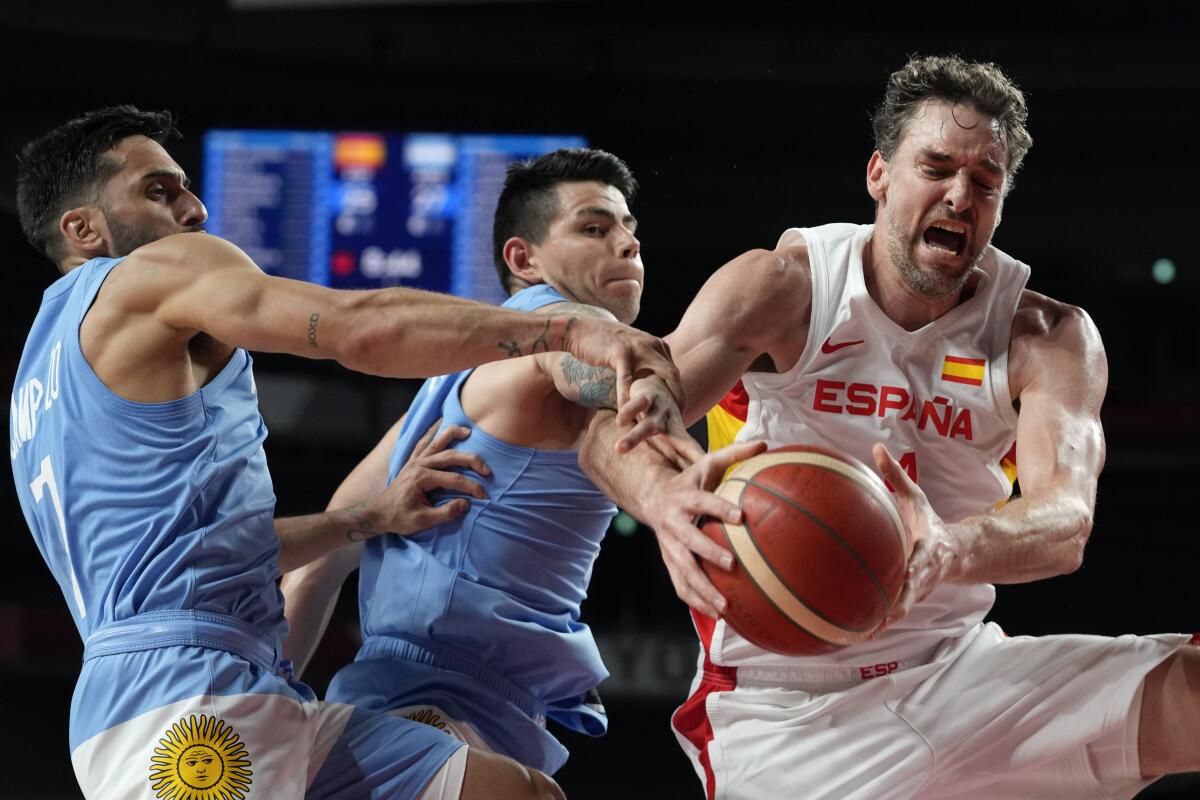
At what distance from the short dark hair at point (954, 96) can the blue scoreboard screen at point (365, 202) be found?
3696mm

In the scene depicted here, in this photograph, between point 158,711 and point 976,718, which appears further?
point 976,718

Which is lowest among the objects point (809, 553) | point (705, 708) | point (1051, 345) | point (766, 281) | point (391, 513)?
point (705, 708)

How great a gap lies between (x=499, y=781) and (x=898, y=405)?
119 cm

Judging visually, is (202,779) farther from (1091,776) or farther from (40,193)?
(1091,776)

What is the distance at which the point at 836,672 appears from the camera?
10.1ft

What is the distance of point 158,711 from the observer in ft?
8.40

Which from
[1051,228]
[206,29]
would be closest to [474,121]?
[206,29]

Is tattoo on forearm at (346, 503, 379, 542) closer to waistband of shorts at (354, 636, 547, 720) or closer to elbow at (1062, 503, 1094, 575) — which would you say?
waistband of shorts at (354, 636, 547, 720)

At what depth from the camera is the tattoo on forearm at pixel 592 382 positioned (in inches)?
110

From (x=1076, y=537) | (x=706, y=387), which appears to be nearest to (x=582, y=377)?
(x=706, y=387)

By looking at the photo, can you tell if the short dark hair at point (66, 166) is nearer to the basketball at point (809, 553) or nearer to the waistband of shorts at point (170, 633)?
the waistband of shorts at point (170, 633)

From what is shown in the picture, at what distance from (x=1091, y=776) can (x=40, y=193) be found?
2701 mm

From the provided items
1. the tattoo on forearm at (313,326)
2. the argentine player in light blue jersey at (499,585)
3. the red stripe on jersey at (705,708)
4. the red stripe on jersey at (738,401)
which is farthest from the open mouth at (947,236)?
the tattoo on forearm at (313,326)

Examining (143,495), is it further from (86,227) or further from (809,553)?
(809,553)
